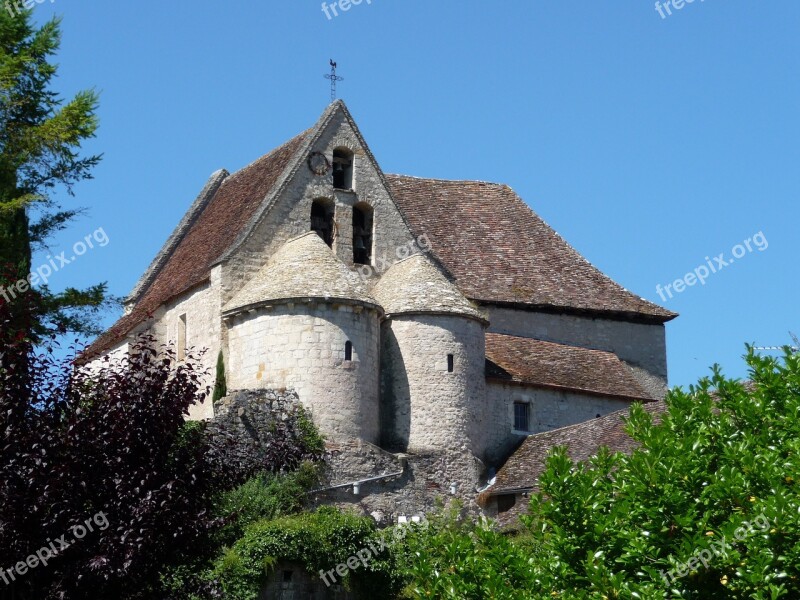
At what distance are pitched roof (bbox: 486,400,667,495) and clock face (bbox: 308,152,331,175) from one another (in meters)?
9.32

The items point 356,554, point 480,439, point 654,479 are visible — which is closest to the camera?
point 654,479

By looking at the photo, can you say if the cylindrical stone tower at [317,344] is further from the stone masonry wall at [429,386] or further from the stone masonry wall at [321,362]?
the stone masonry wall at [429,386]

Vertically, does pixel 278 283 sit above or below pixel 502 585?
above

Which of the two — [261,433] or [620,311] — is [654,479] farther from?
[620,311]

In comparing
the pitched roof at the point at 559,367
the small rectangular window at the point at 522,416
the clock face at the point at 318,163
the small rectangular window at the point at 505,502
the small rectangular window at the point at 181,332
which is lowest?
the small rectangular window at the point at 505,502

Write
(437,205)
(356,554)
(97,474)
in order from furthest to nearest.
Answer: (437,205) → (356,554) → (97,474)

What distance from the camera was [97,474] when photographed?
2372cm

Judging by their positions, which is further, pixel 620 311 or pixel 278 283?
pixel 620 311

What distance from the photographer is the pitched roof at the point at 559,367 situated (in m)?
42.6

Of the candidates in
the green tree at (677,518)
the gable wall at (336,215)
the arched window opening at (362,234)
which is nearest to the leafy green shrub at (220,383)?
the gable wall at (336,215)

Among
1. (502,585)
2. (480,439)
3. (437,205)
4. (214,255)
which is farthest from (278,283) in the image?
(502,585)

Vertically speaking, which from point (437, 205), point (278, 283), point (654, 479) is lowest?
point (654, 479)

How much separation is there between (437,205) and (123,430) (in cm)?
2604

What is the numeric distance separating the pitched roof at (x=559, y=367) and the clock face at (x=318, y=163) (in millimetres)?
6902
